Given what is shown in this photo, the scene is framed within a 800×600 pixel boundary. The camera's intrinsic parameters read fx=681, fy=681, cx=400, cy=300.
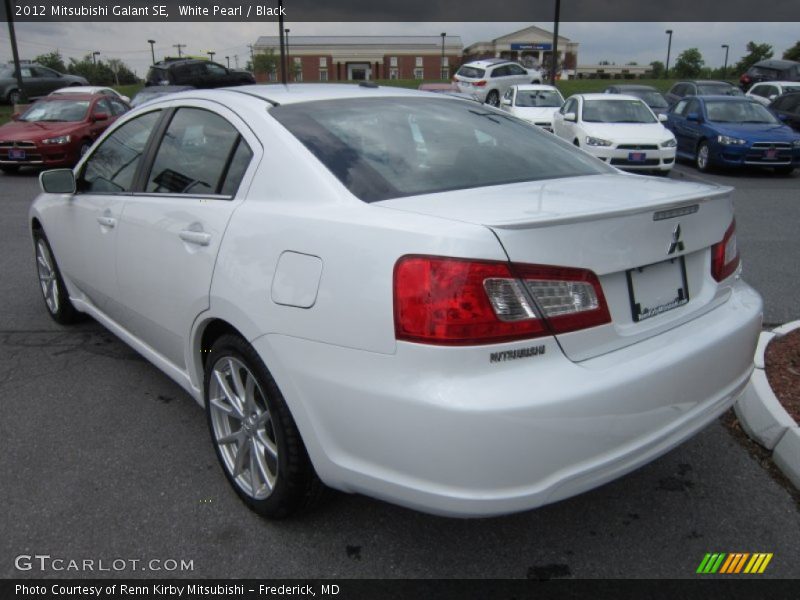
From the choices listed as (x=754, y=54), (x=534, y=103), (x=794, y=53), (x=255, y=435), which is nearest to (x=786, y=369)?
(x=255, y=435)

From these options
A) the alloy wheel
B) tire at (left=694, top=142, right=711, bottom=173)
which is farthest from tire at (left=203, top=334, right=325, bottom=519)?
tire at (left=694, top=142, right=711, bottom=173)

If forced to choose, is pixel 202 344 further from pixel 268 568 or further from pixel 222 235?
pixel 268 568

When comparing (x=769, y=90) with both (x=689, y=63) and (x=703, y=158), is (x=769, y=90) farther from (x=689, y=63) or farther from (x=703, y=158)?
Answer: (x=689, y=63)

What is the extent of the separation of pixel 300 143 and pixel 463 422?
1268 mm

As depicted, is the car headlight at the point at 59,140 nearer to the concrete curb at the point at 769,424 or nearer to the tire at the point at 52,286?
the tire at the point at 52,286

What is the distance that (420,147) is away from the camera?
2762 mm

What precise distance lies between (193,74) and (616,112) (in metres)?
17.2

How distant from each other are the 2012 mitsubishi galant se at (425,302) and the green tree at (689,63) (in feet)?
255

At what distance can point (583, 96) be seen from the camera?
14.2m

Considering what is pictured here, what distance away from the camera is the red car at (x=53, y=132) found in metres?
13.3

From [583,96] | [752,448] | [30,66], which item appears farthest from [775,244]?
[30,66]

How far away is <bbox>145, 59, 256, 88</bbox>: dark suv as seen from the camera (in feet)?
80.9

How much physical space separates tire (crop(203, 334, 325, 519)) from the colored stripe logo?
1.41 metres

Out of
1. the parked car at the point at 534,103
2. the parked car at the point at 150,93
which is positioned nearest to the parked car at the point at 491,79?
the parked car at the point at 534,103
